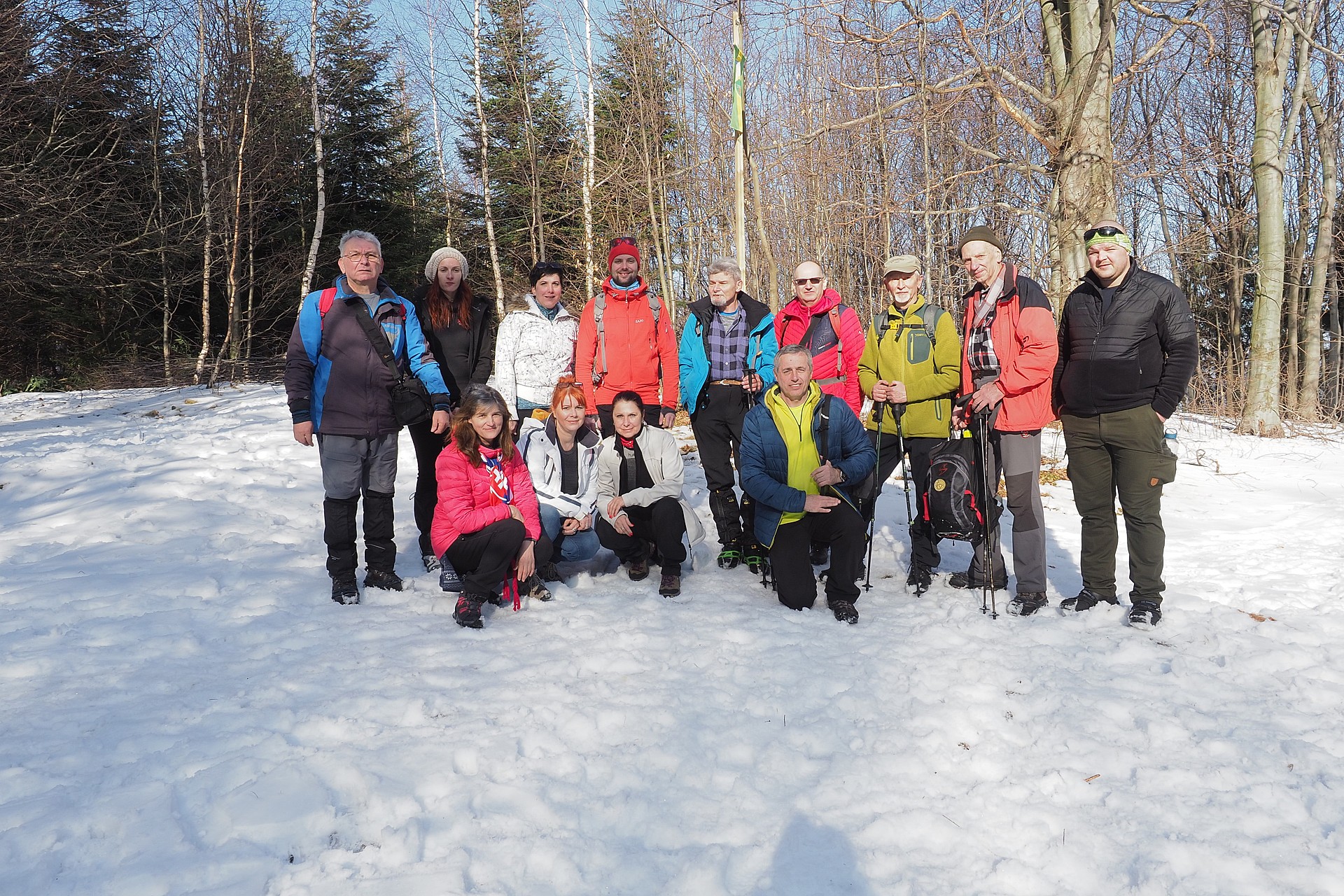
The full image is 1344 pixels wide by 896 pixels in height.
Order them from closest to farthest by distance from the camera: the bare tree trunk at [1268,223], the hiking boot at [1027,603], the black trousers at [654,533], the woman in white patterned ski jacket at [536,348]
→ the hiking boot at [1027,603] → the black trousers at [654,533] → the woman in white patterned ski jacket at [536,348] → the bare tree trunk at [1268,223]

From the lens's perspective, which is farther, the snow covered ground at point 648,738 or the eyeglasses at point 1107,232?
the eyeglasses at point 1107,232

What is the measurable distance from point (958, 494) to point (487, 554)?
2.66 m

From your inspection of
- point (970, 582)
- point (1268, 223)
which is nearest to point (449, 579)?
point (970, 582)

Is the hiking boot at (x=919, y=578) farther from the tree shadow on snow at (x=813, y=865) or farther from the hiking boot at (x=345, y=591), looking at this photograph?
the hiking boot at (x=345, y=591)

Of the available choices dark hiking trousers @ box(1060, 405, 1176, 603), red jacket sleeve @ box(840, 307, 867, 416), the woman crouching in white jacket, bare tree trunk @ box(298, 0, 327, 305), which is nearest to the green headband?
dark hiking trousers @ box(1060, 405, 1176, 603)

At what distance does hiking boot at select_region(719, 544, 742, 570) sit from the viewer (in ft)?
18.2

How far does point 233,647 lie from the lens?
386cm

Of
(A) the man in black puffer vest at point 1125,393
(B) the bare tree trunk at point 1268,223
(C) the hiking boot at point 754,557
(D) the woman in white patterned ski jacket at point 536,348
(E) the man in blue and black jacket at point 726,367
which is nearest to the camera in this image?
(A) the man in black puffer vest at point 1125,393

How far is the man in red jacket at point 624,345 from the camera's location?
5540mm

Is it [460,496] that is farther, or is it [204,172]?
[204,172]

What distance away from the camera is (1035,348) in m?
4.33

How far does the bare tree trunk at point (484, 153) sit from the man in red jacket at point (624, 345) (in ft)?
48.9

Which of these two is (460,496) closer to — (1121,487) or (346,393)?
(346,393)

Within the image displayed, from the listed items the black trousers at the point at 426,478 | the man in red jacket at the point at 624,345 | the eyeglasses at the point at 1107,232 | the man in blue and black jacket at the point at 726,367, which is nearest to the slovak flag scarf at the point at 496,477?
the black trousers at the point at 426,478
